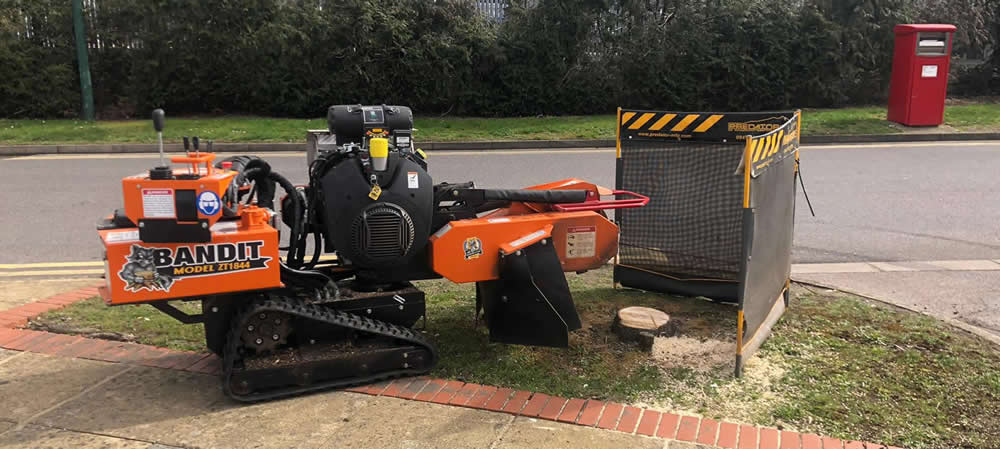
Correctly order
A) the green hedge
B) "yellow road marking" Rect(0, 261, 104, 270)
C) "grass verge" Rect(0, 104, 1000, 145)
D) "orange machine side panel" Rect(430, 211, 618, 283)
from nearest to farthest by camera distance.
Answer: "orange machine side panel" Rect(430, 211, 618, 283), "yellow road marking" Rect(0, 261, 104, 270), "grass verge" Rect(0, 104, 1000, 145), the green hedge

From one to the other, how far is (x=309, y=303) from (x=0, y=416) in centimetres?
153

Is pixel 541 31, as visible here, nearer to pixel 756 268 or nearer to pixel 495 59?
pixel 495 59

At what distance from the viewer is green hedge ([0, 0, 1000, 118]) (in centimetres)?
1741

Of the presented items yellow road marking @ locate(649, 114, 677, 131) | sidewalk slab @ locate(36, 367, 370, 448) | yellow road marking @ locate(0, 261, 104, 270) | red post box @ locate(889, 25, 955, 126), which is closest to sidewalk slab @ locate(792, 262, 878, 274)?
yellow road marking @ locate(649, 114, 677, 131)

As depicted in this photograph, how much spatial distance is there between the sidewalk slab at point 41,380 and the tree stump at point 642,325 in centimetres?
290

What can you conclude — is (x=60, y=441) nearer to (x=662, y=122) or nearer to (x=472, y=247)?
(x=472, y=247)

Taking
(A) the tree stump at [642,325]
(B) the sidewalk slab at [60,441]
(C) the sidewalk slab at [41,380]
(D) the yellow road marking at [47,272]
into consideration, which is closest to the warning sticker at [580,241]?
(A) the tree stump at [642,325]

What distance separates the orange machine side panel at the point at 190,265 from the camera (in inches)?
146

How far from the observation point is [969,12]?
19250 mm

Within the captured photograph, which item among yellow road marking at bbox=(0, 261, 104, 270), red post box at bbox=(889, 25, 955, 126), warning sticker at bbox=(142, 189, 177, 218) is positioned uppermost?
red post box at bbox=(889, 25, 955, 126)

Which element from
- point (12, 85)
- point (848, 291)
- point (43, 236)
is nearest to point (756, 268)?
point (848, 291)

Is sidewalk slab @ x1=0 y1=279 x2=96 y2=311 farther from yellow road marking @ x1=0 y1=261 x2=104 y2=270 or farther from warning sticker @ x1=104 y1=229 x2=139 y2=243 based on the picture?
warning sticker @ x1=104 y1=229 x2=139 y2=243

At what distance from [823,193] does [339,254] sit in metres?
7.57

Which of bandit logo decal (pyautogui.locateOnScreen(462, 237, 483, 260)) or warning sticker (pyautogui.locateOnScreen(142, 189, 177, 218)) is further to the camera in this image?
bandit logo decal (pyautogui.locateOnScreen(462, 237, 483, 260))
